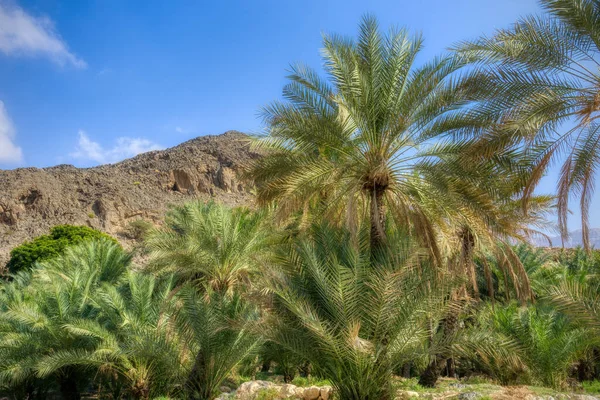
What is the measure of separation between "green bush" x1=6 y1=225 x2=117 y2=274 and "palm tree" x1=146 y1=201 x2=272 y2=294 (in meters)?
20.0

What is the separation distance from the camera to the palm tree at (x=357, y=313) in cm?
781

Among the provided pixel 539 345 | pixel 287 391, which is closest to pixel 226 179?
pixel 539 345

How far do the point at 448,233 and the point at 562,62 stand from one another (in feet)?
13.4

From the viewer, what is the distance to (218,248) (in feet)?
45.3

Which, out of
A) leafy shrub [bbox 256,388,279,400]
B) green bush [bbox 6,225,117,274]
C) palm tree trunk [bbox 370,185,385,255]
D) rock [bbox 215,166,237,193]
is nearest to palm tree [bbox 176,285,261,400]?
leafy shrub [bbox 256,388,279,400]

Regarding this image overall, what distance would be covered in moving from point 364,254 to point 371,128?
9.12ft

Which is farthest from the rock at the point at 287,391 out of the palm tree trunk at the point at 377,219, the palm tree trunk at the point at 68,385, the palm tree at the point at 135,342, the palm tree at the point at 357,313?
the palm tree trunk at the point at 68,385

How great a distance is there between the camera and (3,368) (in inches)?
494

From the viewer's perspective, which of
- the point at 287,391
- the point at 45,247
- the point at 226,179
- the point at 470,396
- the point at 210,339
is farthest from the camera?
the point at 226,179

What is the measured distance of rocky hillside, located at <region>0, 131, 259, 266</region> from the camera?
146 feet

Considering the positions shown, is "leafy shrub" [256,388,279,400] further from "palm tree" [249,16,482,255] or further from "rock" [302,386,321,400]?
"palm tree" [249,16,482,255]

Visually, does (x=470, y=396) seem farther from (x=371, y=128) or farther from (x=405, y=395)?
(x=371, y=128)

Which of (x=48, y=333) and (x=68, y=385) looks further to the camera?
(x=68, y=385)

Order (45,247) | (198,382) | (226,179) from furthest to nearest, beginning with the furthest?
(226,179), (45,247), (198,382)
